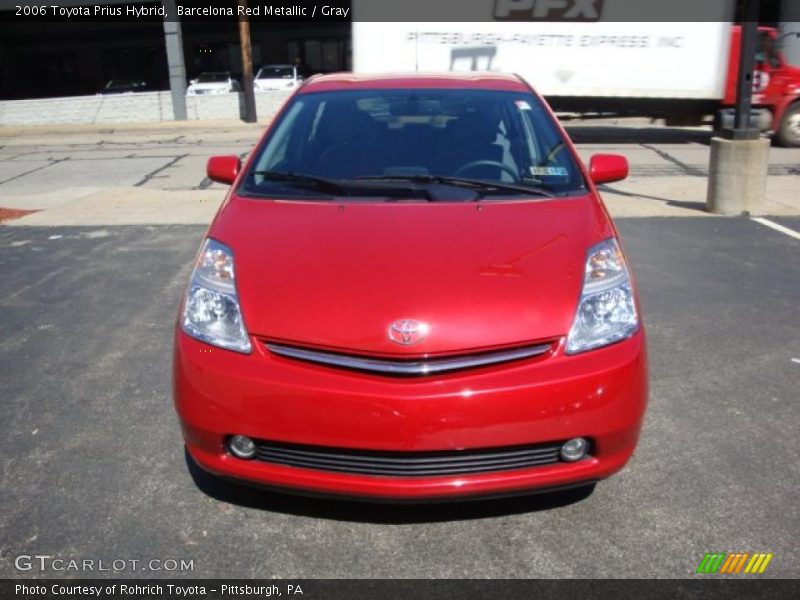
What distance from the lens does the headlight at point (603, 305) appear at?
274cm

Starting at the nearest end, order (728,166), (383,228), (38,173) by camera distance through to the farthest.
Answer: (383,228)
(728,166)
(38,173)

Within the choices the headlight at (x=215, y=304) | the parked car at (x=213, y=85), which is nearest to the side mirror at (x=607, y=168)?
the headlight at (x=215, y=304)

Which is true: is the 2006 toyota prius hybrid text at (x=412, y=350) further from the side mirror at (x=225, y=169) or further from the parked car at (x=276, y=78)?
the parked car at (x=276, y=78)

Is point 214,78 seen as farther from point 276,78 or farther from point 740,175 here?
point 740,175

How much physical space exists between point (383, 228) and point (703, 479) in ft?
5.60

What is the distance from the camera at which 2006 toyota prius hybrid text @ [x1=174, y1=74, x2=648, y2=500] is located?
2.58 m

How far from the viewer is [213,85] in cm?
2530

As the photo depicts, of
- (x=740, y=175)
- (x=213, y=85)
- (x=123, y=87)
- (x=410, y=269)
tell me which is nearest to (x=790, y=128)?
(x=740, y=175)

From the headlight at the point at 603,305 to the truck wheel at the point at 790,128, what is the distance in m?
15.5

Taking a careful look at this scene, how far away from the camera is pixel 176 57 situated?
24.1 m

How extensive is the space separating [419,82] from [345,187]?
111cm
